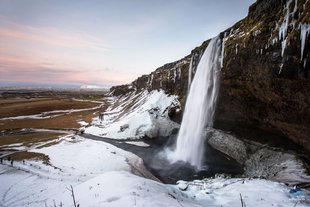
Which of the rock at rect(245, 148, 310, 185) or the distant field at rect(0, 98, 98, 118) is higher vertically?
the rock at rect(245, 148, 310, 185)

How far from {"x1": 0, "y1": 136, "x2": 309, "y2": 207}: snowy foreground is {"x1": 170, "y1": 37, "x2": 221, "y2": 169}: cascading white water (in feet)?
23.8

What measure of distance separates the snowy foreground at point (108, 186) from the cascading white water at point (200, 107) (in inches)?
286

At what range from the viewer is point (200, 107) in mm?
34750

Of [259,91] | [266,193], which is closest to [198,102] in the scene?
[259,91]

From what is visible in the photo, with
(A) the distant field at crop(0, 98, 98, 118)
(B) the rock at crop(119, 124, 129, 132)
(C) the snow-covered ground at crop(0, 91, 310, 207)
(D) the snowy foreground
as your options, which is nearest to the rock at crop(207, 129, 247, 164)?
(C) the snow-covered ground at crop(0, 91, 310, 207)

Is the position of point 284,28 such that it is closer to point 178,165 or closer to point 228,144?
point 228,144

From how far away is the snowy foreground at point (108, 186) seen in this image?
11891mm

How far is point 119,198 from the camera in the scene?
11070 millimetres

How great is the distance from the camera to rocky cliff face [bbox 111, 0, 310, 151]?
63.6 ft

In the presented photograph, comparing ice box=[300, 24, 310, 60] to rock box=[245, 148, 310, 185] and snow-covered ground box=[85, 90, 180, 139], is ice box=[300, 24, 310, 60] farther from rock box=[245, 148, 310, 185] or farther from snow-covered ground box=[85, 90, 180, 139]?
snow-covered ground box=[85, 90, 180, 139]

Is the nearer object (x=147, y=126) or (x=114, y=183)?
(x=114, y=183)

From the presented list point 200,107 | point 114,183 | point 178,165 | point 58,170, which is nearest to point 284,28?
point 200,107

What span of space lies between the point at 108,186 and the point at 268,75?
57.2 feet

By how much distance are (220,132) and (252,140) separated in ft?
20.5
